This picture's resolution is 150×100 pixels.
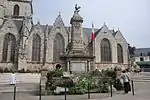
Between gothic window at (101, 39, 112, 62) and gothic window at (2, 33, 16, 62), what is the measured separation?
2099cm

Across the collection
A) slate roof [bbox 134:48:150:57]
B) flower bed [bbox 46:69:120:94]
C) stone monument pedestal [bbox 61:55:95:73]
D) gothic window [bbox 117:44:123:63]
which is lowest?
flower bed [bbox 46:69:120:94]

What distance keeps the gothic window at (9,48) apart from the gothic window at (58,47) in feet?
30.0

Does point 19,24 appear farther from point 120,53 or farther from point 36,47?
point 120,53

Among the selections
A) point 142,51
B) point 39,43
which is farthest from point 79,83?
point 142,51

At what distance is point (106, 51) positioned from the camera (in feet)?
149

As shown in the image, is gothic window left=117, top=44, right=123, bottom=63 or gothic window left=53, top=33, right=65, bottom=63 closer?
gothic window left=53, top=33, right=65, bottom=63

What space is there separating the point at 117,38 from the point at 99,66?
32.1 feet

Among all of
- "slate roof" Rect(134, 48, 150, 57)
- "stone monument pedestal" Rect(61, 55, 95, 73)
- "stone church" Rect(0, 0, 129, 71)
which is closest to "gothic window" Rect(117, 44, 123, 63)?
"stone church" Rect(0, 0, 129, 71)

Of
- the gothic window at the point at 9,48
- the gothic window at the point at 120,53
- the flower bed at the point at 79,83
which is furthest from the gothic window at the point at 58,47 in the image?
the flower bed at the point at 79,83

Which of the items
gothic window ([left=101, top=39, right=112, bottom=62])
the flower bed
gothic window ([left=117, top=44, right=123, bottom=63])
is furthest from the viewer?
gothic window ([left=117, top=44, right=123, bottom=63])

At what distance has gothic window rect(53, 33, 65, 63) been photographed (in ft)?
137

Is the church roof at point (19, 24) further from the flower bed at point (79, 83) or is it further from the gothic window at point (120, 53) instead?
the flower bed at point (79, 83)

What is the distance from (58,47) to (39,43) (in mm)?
4469

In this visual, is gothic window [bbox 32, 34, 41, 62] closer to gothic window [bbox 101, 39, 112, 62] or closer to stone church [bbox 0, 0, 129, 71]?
stone church [bbox 0, 0, 129, 71]
